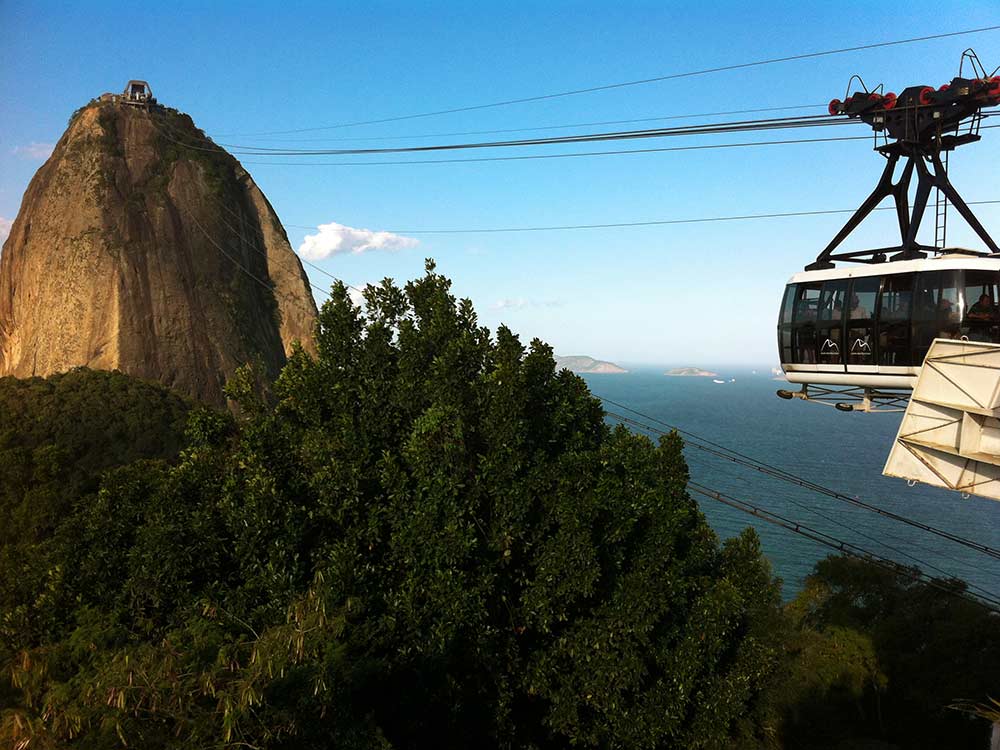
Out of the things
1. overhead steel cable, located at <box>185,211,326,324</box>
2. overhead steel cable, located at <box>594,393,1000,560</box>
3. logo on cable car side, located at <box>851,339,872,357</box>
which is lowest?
overhead steel cable, located at <box>594,393,1000,560</box>

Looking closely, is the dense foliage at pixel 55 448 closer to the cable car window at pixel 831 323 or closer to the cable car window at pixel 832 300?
the cable car window at pixel 831 323

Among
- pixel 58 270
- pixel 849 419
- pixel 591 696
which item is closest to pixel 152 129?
pixel 58 270

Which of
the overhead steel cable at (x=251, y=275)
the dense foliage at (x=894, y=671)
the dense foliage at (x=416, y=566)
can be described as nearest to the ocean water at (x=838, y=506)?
the dense foliage at (x=894, y=671)

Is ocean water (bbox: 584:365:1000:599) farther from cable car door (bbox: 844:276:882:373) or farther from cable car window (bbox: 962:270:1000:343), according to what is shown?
cable car window (bbox: 962:270:1000:343)

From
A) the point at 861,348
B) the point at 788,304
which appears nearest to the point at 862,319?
the point at 861,348

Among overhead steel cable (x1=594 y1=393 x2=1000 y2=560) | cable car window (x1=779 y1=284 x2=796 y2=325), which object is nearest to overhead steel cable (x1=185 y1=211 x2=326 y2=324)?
overhead steel cable (x1=594 y1=393 x2=1000 y2=560)

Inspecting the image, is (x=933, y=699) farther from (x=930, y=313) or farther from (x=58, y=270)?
(x=58, y=270)
